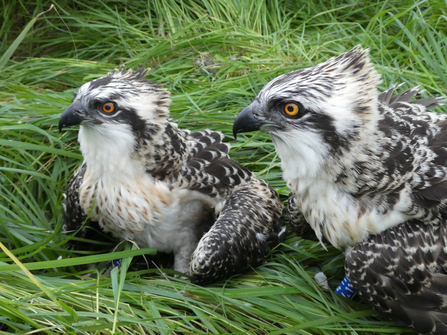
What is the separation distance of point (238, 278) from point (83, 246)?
1.45 metres

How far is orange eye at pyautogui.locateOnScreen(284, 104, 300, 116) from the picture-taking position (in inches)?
146

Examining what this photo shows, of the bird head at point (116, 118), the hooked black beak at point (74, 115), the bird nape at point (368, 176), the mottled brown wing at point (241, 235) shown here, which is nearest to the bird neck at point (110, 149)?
the bird head at point (116, 118)

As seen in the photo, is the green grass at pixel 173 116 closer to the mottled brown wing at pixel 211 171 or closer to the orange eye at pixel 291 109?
the mottled brown wing at pixel 211 171

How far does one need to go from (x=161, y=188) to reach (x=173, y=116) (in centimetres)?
156

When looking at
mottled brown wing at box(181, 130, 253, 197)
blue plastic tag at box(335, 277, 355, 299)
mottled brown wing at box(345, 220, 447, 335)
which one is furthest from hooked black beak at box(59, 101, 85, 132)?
blue plastic tag at box(335, 277, 355, 299)

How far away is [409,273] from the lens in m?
3.77

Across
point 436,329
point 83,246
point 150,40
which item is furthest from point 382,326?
point 150,40

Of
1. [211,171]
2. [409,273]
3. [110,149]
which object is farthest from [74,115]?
[409,273]

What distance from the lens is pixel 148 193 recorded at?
4.47m

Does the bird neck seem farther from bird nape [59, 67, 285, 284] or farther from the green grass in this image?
the green grass

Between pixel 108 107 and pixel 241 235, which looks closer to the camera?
pixel 108 107

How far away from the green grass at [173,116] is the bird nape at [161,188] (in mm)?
244

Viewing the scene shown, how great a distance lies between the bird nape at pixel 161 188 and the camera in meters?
4.23

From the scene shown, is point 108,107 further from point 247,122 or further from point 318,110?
point 318,110
